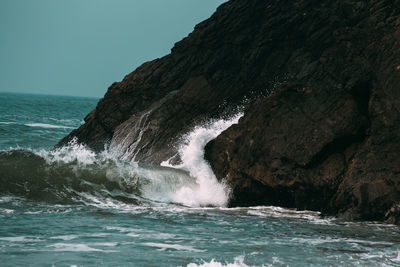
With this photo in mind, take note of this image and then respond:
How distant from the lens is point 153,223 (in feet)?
30.9

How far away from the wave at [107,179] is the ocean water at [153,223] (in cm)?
2

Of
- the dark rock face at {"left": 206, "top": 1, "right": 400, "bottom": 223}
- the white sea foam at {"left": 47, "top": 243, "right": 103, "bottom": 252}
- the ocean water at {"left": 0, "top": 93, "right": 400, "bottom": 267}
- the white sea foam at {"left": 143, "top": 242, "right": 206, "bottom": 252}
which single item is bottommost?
the white sea foam at {"left": 47, "top": 243, "right": 103, "bottom": 252}

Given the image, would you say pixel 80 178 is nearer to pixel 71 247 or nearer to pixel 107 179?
pixel 107 179

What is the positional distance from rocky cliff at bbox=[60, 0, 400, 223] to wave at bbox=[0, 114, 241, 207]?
1.67 feet

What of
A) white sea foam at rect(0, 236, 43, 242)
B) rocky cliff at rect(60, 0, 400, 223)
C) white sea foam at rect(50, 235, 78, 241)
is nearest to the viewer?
white sea foam at rect(0, 236, 43, 242)

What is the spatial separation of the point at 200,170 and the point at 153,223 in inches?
160

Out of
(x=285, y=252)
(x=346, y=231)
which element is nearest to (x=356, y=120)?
(x=346, y=231)

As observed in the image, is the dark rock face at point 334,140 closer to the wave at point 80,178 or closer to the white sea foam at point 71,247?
the wave at point 80,178

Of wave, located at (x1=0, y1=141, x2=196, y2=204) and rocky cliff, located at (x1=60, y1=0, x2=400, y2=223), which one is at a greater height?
rocky cliff, located at (x1=60, y1=0, x2=400, y2=223)

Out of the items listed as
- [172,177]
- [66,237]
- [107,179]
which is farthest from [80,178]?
[66,237]

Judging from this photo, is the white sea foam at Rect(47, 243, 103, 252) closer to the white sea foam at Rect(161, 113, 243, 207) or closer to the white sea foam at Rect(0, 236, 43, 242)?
the white sea foam at Rect(0, 236, 43, 242)

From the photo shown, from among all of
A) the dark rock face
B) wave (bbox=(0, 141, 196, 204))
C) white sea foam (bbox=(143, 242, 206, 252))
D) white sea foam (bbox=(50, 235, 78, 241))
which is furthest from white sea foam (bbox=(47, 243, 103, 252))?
the dark rock face

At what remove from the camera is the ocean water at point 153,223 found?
7020 millimetres

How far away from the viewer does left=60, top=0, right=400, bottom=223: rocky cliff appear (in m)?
10.3
